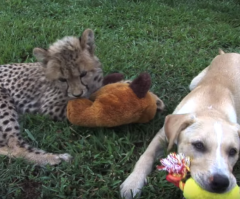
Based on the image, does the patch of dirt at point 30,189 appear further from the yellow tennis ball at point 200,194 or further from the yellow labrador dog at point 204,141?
the yellow tennis ball at point 200,194

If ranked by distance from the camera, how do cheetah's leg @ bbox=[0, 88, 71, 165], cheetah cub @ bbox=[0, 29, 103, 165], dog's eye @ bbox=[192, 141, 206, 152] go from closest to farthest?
dog's eye @ bbox=[192, 141, 206, 152]
cheetah's leg @ bbox=[0, 88, 71, 165]
cheetah cub @ bbox=[0, 29, 103, 165]

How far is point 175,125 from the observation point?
2879 millimetres

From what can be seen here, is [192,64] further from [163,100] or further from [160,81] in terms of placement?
[163,100]

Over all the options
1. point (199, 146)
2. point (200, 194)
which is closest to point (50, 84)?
point (199, 146)

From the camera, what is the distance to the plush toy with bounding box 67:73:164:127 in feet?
10.6

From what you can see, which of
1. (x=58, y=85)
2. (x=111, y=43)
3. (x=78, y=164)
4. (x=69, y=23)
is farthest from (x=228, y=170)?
(x=69, y=23)

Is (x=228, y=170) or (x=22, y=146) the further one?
(x=22, y=146)

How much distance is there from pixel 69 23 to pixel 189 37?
81.4 inches

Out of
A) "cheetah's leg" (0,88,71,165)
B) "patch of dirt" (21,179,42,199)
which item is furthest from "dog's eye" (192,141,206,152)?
"patch of dirt" (21,179,42,199)

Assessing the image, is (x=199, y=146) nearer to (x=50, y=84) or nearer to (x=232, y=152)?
(x=232, y=152)

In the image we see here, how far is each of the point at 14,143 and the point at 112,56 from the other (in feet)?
7.26

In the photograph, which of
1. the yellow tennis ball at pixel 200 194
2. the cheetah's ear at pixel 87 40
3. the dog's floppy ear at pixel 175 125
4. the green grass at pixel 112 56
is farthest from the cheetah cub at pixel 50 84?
the yellow tennis ball at pixel 200 194

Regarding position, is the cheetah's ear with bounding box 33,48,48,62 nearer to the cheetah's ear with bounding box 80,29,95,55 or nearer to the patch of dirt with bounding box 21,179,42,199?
the cheetah's ear with bounding box 80,29,95,55

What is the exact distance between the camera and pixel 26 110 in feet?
12.9
